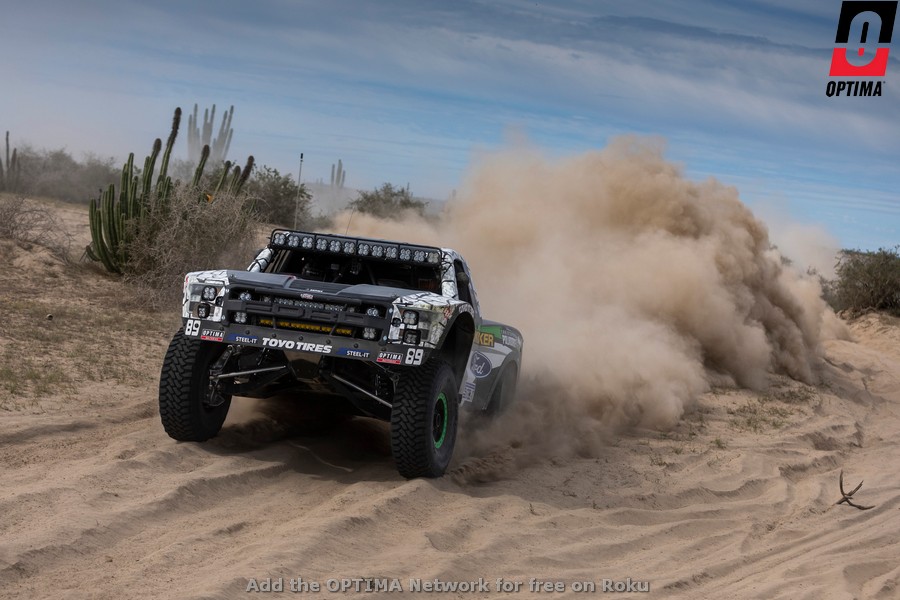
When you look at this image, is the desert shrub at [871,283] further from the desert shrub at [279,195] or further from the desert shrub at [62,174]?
the desert shrub at [62,174]

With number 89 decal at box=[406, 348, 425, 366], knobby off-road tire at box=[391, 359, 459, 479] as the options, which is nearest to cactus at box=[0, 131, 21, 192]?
knobby off-road tire at box=[391, 359, 459, 479]

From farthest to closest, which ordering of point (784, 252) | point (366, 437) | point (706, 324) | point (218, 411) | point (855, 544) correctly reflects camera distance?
point (784, 252) < point (706, 324) < point (366, 437) < point (218, 411) < point (855, 544)

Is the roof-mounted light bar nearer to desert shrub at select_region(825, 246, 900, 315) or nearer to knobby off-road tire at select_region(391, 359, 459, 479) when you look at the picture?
knobby off-road tire at select_region(391, 359, 459, 479)

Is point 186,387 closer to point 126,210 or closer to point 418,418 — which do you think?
point 418,418

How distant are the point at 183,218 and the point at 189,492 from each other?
12478mm

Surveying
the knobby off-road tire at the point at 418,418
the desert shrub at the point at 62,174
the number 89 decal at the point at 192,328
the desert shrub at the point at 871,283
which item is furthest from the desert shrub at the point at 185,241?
the desert shrub at the point at 62,174

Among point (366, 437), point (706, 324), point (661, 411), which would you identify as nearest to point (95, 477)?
point (366, 437)

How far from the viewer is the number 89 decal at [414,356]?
282 inches

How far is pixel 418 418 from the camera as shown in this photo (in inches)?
287

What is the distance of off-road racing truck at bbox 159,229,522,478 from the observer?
23.7 ft

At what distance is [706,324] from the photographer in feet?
52.2

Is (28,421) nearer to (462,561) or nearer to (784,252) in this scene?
(462,561)

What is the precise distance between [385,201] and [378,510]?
968 inches

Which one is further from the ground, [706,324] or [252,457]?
[706,324]
